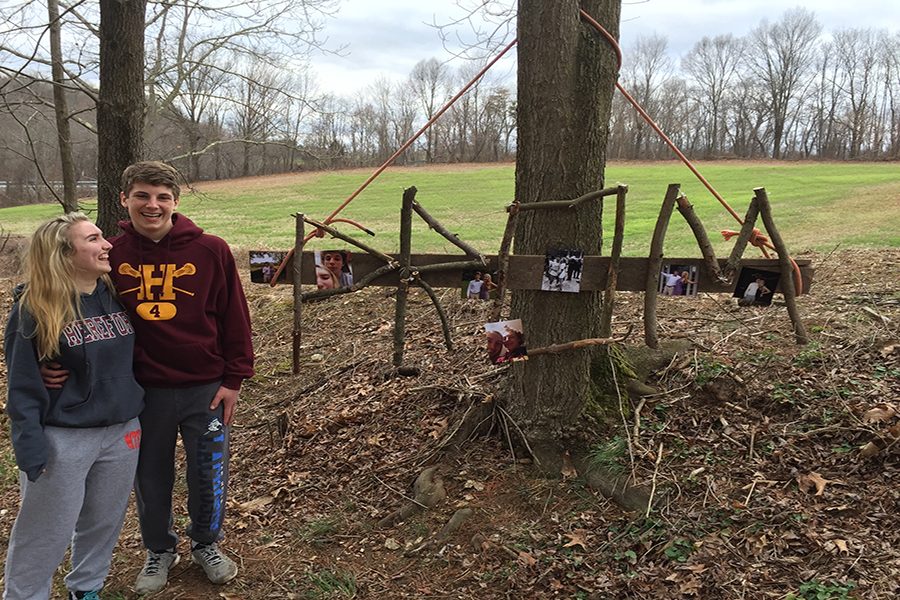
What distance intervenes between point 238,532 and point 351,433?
1061 mm

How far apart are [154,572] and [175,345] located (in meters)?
1.26

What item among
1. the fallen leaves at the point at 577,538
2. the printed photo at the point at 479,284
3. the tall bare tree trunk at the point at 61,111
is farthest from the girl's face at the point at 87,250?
the tall bare tree trunk at the point at 61,111

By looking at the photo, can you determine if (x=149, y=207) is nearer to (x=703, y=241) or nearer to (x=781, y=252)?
(x=703, y=241)

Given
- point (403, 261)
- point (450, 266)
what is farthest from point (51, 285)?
point (450, 266)

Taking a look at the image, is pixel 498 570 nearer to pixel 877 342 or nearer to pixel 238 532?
pixel 238 532

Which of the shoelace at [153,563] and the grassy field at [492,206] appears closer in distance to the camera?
the shoelace at [153,563]

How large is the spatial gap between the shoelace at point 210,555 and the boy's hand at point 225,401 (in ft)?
2.34

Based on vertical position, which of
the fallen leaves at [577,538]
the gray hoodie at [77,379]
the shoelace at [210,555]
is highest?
the gray hoodie at [77,379]

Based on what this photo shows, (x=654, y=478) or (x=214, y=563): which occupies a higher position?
(x=654, y=478)

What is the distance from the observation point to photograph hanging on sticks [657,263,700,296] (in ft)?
10.5

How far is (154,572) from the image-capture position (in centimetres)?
318

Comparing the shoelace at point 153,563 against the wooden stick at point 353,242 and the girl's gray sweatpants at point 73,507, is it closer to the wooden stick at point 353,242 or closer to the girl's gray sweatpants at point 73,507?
the girl's gray sweatpants at point 73,507

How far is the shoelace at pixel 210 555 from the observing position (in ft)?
10.6

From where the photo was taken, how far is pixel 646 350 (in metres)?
4.21
